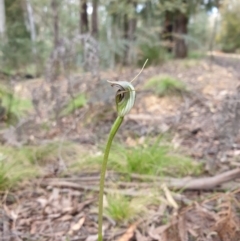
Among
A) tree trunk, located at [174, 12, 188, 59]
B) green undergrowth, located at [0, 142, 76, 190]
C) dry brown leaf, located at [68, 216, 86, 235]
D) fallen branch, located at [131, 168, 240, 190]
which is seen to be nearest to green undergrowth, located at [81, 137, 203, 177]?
fallen branch, located at [131, 168, 240, 190]

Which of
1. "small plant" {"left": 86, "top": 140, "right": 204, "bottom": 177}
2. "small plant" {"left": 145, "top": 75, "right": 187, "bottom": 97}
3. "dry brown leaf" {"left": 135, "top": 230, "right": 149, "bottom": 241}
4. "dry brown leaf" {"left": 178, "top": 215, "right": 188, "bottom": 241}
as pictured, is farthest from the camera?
"small plant" {"left": 145, "top": 75, "right": 187, "bottom": 97}

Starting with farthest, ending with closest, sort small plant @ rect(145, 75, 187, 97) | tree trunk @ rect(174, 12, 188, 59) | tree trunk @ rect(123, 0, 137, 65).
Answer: tree trunk @ rect(174, 12, 188, 59)
tree trunk @ rect(123, 0, 137, 65)
small plant @ rect(145, 75, 187, 97)

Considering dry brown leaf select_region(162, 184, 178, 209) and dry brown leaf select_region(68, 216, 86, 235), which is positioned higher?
dry brown leaf select_region(162, 184, 178, 209)

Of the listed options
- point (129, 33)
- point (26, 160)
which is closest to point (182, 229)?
point (26, 160)

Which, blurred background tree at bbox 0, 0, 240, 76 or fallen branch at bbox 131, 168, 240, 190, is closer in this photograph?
fallen branch at bbox 131, 168, 240, 190

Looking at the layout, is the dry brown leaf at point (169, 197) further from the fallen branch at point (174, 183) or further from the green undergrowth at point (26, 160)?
the green undergrowth at point (26, 160)

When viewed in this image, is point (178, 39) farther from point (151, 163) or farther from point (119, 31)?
point (151, 163)

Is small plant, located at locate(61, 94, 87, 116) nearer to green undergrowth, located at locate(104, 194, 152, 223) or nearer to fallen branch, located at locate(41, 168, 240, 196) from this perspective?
fallen branch, located at locate(41, 168, 240, 196)
